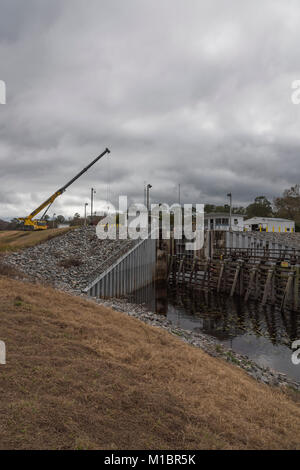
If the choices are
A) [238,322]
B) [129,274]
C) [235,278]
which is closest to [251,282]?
[235,278]

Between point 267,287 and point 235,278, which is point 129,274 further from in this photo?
point 267,287

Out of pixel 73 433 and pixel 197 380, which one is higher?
pixel 73 433

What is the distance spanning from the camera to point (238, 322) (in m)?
18.5

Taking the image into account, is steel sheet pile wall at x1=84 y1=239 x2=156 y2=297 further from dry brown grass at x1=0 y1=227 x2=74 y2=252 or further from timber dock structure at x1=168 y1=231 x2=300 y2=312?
dry brown grass at x1=0 y1=227 x2=74 y2=252

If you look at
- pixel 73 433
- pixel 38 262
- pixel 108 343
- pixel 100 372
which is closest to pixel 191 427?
pixel 73 433

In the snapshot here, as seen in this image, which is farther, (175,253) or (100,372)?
(175,253)

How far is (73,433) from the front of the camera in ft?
14.2

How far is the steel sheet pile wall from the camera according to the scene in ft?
69.0

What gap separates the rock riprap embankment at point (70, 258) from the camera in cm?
2098

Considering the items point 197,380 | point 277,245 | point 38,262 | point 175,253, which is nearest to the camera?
point 197,380

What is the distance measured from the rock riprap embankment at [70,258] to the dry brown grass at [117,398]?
11344 mm

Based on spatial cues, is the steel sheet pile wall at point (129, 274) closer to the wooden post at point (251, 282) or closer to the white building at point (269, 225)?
the wooden post at point (251, 282)
